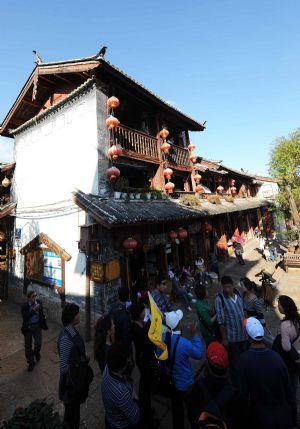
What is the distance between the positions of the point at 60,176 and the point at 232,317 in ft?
26.9

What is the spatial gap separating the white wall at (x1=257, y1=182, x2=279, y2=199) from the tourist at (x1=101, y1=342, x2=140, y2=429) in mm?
30886

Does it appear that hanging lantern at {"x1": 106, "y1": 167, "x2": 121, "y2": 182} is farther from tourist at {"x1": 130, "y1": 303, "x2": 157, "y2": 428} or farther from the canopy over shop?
tourist at {"x1": 130, "y1": 303, "x2": 157, "y2": 428}

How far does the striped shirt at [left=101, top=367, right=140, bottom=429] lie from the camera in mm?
2688

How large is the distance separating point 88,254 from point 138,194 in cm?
342

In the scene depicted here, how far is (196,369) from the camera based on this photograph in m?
5.48

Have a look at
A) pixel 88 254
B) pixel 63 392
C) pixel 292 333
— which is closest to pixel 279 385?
pixel 292 333

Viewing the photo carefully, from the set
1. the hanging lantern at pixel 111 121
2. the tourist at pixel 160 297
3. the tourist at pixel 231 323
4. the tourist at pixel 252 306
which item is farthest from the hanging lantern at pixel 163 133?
the tourist at pixel 231 323

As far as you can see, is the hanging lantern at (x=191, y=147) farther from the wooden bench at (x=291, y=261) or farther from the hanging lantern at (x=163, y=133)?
the wooden bench at (x=291, y=261)

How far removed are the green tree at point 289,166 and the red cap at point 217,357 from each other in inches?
679

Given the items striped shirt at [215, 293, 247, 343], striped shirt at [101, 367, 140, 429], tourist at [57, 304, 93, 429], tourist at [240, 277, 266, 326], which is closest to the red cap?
striped shirt at [101, 367, 140, 429]

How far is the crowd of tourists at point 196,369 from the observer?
2.59 m

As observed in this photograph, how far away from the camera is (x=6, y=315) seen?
32.6 ft

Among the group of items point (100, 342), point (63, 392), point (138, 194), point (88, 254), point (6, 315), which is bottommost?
point (6, 315)

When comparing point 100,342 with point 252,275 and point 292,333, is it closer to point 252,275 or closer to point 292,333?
point 292,333
